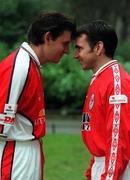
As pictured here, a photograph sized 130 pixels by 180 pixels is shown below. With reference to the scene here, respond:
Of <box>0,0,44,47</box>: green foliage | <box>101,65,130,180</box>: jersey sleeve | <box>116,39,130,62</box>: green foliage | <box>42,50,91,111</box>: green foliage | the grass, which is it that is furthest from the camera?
<box>116,39,130,62</box>: green foliage

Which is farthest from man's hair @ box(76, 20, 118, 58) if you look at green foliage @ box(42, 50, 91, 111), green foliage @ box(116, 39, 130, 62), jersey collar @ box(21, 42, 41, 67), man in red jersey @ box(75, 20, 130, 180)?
green foliage @ box(116, 39, 130, 62)

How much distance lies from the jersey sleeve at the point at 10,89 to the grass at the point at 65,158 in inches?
179

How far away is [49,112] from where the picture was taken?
18.8 metres

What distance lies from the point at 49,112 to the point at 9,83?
592 inches

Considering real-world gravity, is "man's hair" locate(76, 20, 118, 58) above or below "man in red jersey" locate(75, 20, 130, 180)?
above

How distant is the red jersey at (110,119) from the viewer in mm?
3684

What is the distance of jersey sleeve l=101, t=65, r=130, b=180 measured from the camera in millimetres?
3678

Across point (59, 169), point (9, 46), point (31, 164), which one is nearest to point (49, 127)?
point (9, 46)

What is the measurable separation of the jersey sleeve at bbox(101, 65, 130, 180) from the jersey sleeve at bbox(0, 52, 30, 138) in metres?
0.56

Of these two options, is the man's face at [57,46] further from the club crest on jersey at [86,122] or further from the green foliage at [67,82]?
the green foliage at [67,82]

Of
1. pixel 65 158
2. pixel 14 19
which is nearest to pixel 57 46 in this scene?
pixel 65 158

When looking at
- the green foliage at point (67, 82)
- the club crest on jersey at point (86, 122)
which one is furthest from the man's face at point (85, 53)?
the green foliage at point (67, 82)

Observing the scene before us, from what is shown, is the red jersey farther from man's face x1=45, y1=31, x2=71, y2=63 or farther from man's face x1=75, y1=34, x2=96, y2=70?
man's face x1=45, y1=31, x2=71, y2=63

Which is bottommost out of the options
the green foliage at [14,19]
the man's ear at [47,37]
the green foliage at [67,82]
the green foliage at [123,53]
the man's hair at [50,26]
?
the man's ear at [47,37]
